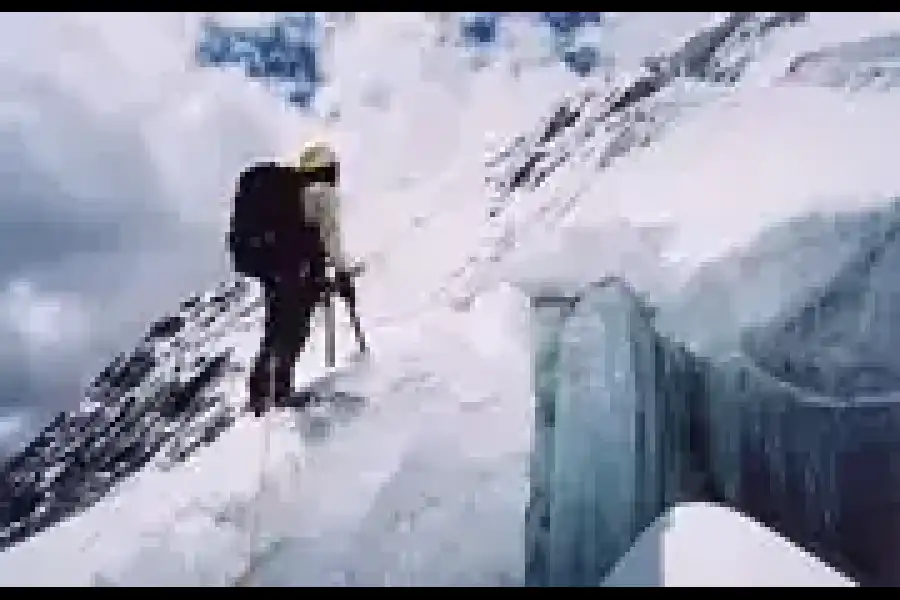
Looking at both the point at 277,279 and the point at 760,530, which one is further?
the point at 277,279

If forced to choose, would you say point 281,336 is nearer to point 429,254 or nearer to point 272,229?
point 272,229

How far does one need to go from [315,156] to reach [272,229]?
0.18 meters

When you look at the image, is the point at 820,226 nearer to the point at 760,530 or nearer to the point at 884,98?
the point at 884,98

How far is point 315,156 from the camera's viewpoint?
2.51 metres

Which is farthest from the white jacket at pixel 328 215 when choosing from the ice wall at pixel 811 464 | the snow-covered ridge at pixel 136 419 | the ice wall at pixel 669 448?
the ice wall at pixel 811 464

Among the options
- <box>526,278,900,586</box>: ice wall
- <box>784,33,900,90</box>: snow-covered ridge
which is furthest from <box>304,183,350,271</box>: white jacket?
<box>784,33,900,90</box>: snow-covered ridge

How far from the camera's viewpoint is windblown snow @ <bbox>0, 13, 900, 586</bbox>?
7.66ft

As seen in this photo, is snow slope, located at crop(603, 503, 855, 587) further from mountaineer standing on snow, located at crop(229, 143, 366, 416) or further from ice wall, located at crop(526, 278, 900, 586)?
mountaineer standing on snow, located at crop(229, 143, 366, 416)

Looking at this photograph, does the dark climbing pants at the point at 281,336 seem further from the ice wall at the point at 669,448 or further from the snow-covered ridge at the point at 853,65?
the snow-covered ridge at the point at 853,65

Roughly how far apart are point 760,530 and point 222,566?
41.4 inches

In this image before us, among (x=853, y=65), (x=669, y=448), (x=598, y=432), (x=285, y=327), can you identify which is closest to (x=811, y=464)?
(x=669, y=448)

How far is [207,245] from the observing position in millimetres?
2492

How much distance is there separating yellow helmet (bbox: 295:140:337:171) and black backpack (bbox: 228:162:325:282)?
0.10 ft

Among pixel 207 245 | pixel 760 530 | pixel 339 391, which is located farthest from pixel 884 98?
pixel 207 245
